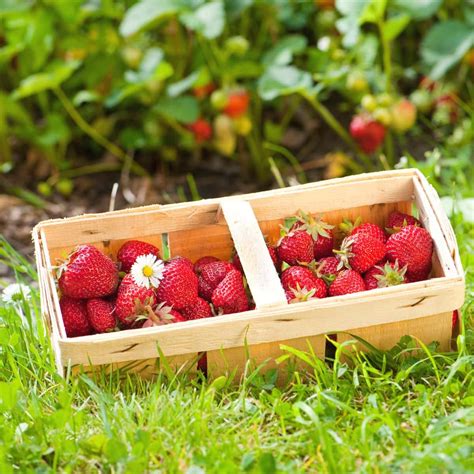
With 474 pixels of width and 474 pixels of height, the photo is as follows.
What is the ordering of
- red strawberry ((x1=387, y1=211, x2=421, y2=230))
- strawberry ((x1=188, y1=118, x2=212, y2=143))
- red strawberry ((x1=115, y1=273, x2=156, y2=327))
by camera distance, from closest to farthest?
red strawberry ((x1=115, y1=273, x2=156, y2=327)), red strawberry ((x1=387, y1=211, x2=421, y2=230)), strawberry ((x1=188, y1=118, x2=212, y2=143))

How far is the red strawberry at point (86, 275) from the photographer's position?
2.10m

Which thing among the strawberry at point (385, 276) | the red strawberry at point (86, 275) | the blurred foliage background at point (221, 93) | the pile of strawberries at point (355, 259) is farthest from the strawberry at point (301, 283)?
the blurred foliage background at point (221, 93)

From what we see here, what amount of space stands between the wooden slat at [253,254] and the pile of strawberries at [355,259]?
0.07 m

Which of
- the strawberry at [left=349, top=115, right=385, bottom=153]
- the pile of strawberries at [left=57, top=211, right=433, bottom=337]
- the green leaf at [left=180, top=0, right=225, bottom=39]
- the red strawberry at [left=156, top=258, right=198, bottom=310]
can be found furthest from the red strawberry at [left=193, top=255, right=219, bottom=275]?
the strawberry at [left=349, top=115, right=385, bottom=153]

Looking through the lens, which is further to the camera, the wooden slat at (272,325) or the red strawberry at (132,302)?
the red strawberry at (132,302)

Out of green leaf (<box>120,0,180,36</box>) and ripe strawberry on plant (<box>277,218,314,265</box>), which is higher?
green leaf (<box>120,0,180,36</box>)

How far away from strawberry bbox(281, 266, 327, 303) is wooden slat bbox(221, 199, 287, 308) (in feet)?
0.19

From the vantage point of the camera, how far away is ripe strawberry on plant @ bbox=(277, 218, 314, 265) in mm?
2219

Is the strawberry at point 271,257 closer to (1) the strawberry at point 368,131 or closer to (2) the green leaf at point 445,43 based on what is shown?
(1) the strawberry at point 368,131

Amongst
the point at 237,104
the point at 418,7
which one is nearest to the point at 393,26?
the point at 418,7

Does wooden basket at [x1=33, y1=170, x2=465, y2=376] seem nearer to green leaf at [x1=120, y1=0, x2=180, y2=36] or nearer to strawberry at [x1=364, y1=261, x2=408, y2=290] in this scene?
strawberry at [x1=364, y1=261, x2=408, y2=290]

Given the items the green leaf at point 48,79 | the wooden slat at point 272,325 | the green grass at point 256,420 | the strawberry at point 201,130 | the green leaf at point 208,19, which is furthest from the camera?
Answer: the strawberry at point 201,130

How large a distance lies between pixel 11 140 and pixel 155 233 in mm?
1672

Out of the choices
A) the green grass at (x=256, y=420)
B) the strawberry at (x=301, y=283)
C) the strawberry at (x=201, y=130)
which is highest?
the strawberry at (x=201, y=130)
